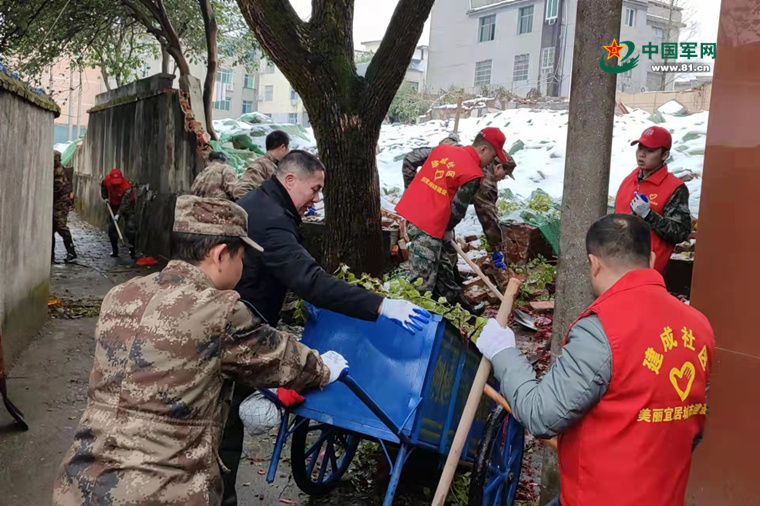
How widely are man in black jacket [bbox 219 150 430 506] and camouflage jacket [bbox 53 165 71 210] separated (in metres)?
8.90

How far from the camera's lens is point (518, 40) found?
3181 centimetres

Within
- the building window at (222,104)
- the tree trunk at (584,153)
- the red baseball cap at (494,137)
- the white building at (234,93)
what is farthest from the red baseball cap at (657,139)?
the building window at (222,104)

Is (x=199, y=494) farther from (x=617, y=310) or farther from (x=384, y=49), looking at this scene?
(x=384, y=49)

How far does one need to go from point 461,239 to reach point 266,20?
398 centimetres

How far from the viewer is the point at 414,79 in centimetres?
4716

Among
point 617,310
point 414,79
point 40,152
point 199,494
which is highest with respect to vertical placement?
point 414,79

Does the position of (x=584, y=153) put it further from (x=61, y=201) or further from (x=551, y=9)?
(x=551, y=9)

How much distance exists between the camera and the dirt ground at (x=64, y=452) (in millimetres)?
4109

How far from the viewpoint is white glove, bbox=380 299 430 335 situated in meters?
2.96

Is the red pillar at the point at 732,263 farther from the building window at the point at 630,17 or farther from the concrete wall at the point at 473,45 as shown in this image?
the building window at the point at 630,17

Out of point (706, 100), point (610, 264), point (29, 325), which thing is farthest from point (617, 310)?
point (706, 100)

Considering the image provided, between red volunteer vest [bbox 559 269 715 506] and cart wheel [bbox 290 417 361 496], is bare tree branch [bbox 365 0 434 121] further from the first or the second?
red volunteer vest [bbox 559 269 715 506]

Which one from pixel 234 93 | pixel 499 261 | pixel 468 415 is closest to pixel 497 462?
pixel 468 415

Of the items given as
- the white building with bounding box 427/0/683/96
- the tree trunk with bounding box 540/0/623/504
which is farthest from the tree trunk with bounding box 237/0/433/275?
the white building with bounding box 427/0/683/96
